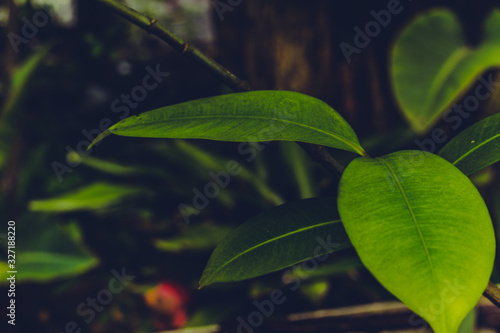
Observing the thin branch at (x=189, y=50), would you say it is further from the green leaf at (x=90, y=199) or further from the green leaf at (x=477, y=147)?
the green leaf at (x=90, y=199)

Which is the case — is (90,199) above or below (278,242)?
above

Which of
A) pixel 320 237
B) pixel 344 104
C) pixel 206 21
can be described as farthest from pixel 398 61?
pixel 206 21

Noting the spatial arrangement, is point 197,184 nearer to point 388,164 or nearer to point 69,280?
point 69,280
